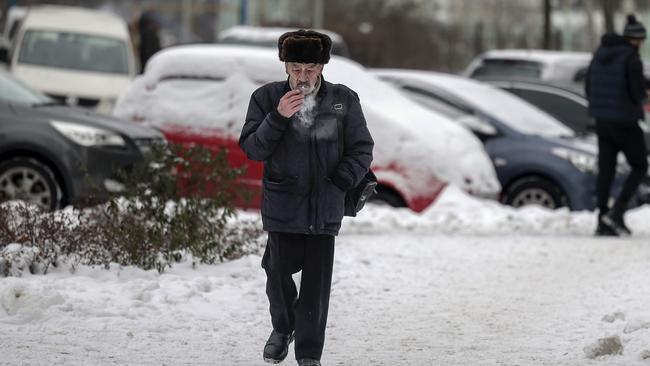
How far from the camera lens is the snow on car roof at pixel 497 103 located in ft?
53.1

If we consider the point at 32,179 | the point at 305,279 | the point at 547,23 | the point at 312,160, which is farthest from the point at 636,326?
the point at 547,23

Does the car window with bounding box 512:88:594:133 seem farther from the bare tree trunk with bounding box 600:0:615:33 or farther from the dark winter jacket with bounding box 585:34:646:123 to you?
the bare tree trunk with bounding box 600:0:615:33

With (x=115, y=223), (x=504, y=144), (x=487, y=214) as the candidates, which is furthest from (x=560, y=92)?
(x=115, y=223)

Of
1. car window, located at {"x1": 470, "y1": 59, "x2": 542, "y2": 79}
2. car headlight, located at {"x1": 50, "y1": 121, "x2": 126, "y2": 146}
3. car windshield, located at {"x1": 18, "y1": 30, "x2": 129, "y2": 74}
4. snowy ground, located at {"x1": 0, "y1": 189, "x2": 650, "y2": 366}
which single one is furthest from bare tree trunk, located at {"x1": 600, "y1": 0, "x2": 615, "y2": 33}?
car headlight, located at {"x1": 50, "y1": 121, "x2": 126, "y2": 146}

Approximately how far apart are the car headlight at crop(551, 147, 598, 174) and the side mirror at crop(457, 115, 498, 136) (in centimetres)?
82

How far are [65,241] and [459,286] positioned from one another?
281 centimetres

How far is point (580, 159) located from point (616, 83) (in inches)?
76.4

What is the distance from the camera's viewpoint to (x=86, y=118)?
13258 millimetres

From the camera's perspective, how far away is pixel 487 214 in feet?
47.0

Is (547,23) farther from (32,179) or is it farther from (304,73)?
(304,73)

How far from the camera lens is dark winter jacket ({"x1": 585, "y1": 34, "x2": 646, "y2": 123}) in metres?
13.4

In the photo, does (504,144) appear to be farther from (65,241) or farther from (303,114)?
(303,114)

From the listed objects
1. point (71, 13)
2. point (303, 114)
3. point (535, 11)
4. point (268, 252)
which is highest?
point (303, 114)

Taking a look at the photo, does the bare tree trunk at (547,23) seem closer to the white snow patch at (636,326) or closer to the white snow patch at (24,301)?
the white snow patch at (636,326)
